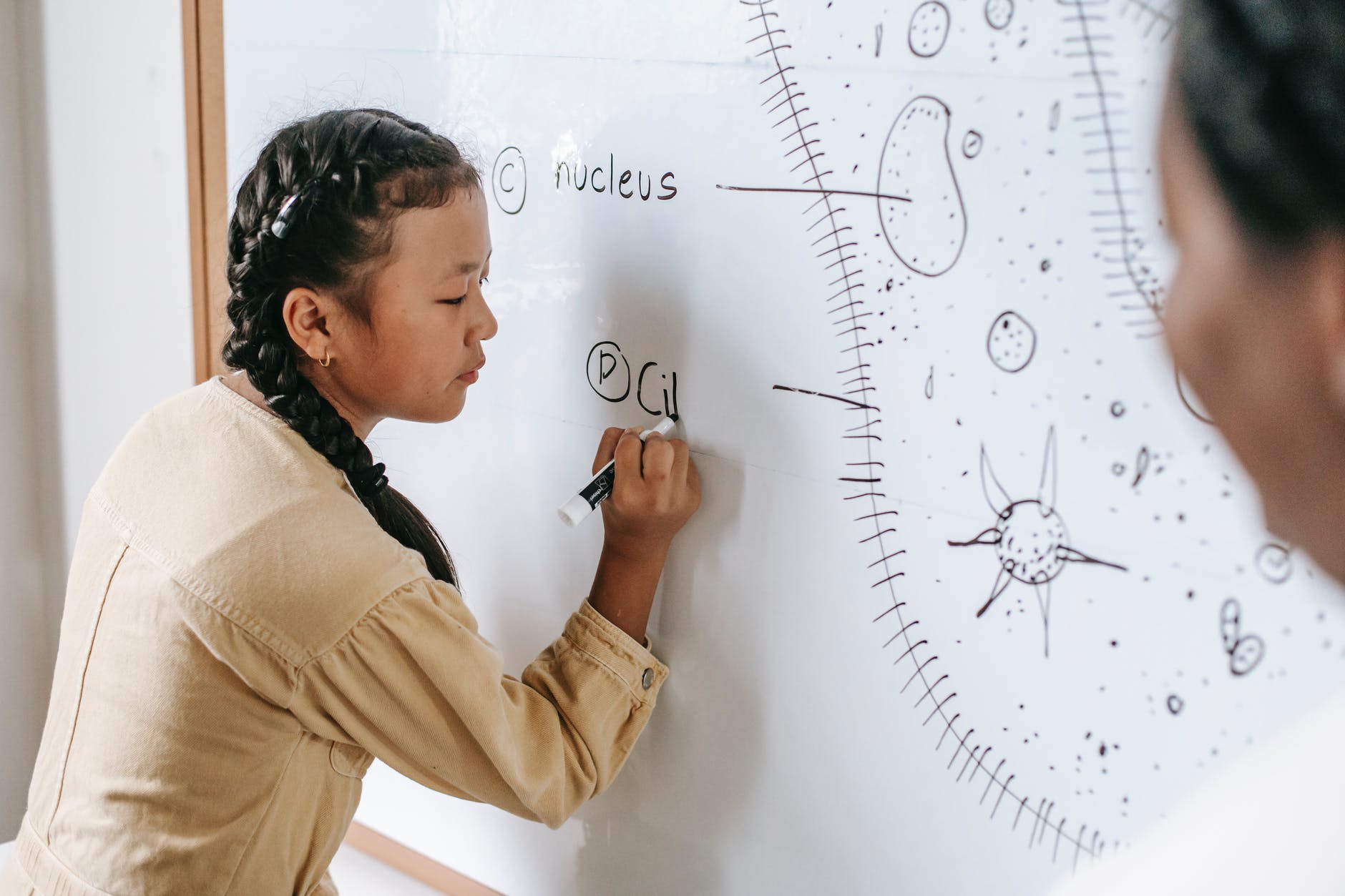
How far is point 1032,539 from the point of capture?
0.57m

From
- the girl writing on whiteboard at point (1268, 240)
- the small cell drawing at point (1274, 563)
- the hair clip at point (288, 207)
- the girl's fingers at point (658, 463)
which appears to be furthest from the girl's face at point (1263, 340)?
the hair clip at point (288, 207)

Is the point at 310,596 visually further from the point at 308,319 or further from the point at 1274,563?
the point at 1274,563

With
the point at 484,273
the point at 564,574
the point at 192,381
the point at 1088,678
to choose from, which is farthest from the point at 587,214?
the point at 192,381

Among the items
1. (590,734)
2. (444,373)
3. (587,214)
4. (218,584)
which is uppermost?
(587,214)

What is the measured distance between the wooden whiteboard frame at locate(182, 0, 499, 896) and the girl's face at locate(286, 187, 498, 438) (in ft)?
1.01

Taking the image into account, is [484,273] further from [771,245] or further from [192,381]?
[192,381]

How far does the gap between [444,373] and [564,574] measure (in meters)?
0.18

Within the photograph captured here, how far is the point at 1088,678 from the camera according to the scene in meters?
0.56

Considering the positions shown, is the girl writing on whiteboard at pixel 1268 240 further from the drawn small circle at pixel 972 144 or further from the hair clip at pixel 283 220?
the hair clip at pixel 283 220

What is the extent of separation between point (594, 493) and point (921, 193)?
0.91ft

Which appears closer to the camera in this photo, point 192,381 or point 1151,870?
point 1151,870

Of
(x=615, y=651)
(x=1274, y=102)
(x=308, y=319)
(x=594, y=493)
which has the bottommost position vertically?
(x=615, y=651)

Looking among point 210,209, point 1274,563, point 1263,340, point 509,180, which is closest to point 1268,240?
point 1263,340

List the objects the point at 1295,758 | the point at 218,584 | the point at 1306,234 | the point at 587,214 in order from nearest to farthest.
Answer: the point at 1306,234, the point at 1295,758, the point at 218,584, the point at 587,214
